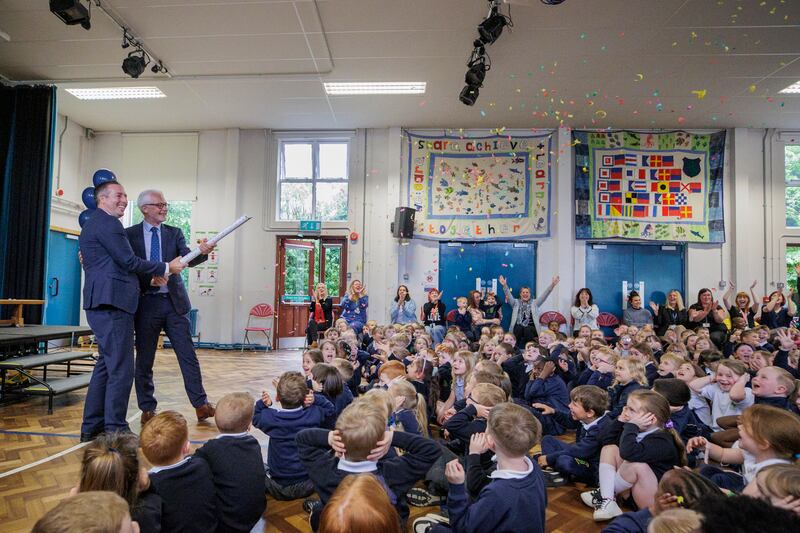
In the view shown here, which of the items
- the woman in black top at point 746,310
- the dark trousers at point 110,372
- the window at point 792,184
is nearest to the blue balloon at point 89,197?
the dark trousers at point 110,372

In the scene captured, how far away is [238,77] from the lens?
612 centimetres

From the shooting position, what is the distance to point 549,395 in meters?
3.22

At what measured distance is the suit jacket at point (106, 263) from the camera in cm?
246

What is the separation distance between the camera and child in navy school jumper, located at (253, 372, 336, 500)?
2.02 metres

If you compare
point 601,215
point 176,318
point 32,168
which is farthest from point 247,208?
point 601,215

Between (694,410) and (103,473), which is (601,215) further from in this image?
(103,473)

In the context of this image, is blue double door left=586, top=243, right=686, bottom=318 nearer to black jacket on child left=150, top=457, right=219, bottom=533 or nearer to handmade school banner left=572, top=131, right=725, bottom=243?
handmade school banner left=572, top=131, right=725, bottom=243

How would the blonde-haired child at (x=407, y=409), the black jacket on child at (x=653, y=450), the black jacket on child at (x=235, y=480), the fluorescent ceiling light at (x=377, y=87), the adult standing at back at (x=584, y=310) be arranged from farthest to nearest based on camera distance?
the adult standing at back at (x=584, y=310) < the fluorescent ceiling light at (x=377, y=87) < the blonde-haired child at (x=407, y=409) < the black jacket on child at (x=653, y=450) < the black jacket on child at (x=235, y=480)

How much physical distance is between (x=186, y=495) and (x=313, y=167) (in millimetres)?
7283

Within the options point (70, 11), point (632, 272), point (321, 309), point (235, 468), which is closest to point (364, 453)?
point (235, 468)

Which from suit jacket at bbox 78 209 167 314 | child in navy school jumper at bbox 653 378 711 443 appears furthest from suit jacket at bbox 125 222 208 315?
child in navy school jumper at bbox 653 378 711 443

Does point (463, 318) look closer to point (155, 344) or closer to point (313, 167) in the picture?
point (313, 167)

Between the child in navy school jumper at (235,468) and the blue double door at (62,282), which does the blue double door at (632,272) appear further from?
the blue double door at (62,282)

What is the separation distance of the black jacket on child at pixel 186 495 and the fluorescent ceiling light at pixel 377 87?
18.9 feet
